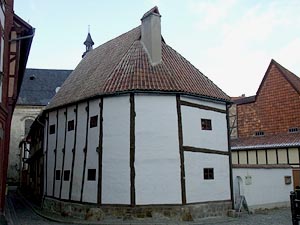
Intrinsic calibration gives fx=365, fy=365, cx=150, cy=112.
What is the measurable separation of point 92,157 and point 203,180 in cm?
520

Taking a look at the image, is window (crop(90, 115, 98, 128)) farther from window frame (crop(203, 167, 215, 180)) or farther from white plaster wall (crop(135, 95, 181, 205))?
window frame (crop(203, 167, 215, 180))

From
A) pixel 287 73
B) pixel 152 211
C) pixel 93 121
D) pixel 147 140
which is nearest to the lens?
pixel 152 211

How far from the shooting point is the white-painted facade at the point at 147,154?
1569 centimetres

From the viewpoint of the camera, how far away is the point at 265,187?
1978cm

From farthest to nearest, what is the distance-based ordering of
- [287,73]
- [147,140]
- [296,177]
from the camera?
[287,73] < [296,177] < [147,140]

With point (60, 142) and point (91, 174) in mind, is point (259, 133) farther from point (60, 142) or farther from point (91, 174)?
point (91, 174)

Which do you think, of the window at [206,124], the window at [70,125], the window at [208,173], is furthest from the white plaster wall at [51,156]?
the window at [208,173]

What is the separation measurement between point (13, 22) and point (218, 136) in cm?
1059

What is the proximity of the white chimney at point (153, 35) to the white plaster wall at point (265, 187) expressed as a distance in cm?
704

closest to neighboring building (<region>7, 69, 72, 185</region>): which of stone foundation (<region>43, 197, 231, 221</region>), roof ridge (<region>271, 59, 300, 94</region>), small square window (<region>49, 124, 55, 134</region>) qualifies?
small square window (<region>49, 124, 55, 134</region>)

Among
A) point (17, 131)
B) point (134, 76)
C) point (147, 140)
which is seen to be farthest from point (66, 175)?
point (17, 131)

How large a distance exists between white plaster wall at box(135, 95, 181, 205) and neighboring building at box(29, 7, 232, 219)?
0.14ft

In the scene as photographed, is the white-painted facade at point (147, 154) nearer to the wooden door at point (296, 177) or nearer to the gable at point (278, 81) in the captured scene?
the wooden door at point (296, 177)

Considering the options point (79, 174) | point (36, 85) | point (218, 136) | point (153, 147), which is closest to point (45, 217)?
point (79, 174)
